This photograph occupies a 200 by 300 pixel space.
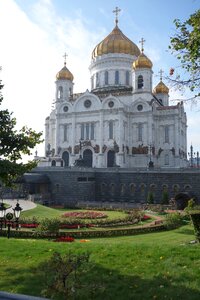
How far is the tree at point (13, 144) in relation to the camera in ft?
42.6

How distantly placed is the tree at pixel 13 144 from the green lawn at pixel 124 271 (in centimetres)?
270

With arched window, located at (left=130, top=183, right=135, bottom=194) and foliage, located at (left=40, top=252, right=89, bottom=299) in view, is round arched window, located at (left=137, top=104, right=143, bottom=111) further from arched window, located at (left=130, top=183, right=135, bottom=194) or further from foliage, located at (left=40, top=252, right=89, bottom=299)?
foliage, located at (left=40, top=252, right=89, bottom=299)

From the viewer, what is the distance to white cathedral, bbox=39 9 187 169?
54.0 metres

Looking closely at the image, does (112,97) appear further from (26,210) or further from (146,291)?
(146,291)

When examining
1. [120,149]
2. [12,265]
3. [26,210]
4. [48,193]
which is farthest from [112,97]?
[12,265]

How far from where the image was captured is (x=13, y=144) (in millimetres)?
13328

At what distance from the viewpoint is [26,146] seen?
13516 mm

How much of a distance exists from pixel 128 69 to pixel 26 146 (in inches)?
2034

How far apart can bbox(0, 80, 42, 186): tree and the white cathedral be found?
128 feet

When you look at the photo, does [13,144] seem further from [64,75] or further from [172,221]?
[64,75]

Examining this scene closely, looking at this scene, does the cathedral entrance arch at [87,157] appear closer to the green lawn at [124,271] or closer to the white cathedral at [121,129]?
the white cathedral at [121,129]

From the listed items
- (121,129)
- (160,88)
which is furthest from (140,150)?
(160,88)

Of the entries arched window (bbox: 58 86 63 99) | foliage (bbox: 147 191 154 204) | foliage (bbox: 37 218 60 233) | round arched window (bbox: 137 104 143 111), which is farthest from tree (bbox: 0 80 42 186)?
arched window (bbox: 58 86 63 99)

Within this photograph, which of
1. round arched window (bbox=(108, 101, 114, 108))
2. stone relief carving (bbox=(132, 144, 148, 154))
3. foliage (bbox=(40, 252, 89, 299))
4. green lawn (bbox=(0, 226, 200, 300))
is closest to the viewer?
foliage (bbox=(40, 252, 89, 299))
